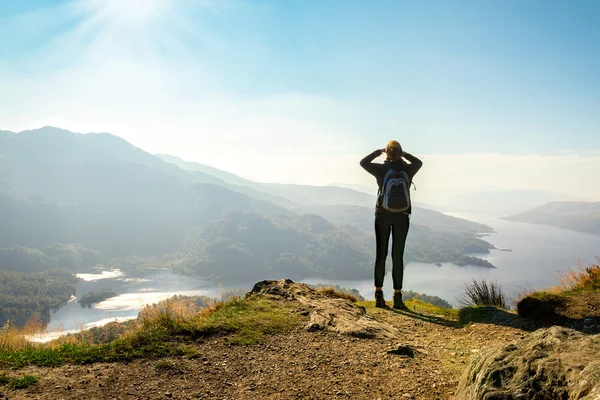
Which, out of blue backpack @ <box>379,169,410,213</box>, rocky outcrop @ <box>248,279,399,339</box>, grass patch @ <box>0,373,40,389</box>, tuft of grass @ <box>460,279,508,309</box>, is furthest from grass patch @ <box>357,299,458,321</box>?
grass patch @ <box>0,373,40,389</box>

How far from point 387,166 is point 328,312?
12.6ft

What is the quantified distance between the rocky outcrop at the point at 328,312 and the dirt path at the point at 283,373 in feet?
1.08

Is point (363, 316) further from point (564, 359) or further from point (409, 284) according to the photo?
point (409, 284)

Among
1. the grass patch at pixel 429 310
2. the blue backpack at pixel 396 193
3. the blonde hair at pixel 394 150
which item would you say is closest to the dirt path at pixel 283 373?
the grass patch at pixel 429 310

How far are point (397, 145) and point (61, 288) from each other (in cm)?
22557

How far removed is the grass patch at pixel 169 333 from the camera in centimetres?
484

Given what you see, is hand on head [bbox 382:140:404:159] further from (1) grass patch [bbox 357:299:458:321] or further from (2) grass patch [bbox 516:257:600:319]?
(2) grass patch [bbox 516:257:600:319]

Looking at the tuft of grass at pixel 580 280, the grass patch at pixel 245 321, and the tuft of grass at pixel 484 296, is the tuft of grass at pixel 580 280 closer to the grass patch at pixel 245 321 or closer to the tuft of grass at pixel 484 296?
the tuft of grass at pixel 484 296

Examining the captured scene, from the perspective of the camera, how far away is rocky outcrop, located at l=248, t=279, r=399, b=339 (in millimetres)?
6418

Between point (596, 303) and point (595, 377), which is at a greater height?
point (595, 377)

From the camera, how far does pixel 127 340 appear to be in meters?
5.34

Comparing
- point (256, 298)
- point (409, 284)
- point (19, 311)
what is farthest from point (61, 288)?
point (256, 298)

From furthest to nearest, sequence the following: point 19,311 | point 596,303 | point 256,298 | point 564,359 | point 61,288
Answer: point 61,288 → point 19,311 → point 256,298 → point 596,303 → point 564,359

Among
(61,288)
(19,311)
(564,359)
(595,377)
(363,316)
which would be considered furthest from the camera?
(61,288)
